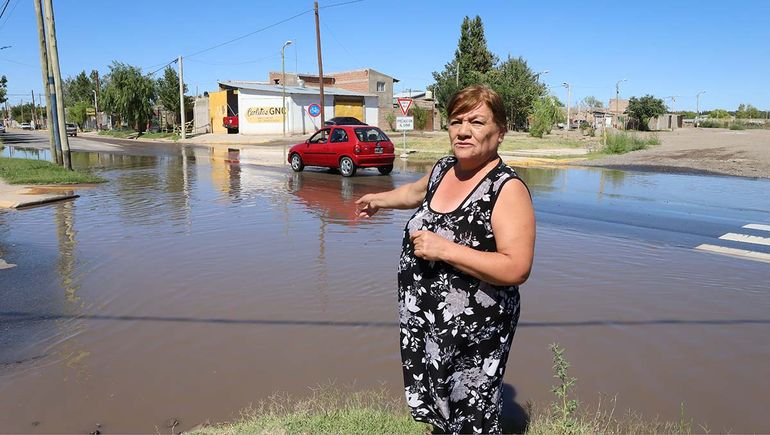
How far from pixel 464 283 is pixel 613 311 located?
12.0ft

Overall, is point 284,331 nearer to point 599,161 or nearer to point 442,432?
point 442,432

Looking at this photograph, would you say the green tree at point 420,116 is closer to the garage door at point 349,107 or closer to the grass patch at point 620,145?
the garage door at point 349,107

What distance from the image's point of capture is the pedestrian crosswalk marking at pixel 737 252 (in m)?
7.66

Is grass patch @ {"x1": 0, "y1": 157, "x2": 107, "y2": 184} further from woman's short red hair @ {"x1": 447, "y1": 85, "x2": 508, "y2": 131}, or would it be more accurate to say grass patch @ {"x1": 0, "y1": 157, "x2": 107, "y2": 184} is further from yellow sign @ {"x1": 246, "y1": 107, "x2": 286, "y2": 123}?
yellow sign @ {"x1": 246, "y1": 107, "x2": 286, "y2": 123}

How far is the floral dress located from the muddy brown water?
1457mm

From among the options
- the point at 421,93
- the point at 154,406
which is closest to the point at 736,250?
the point at 154,406

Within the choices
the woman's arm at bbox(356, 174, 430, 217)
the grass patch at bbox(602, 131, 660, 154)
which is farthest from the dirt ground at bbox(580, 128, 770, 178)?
the woman's arm at bbox(356, 174, 430, 217)

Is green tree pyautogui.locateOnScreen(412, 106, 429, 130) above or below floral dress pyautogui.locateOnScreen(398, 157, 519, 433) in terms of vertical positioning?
above

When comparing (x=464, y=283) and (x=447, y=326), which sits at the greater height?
(x=464, y=283)

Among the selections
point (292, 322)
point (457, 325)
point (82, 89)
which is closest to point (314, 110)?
point (292, 322)

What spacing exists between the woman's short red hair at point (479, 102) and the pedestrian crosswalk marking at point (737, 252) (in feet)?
21.7

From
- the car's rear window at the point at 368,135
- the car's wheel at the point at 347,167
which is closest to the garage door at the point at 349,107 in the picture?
the car's rear window at the point at 368,135

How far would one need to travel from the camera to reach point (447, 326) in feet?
7.95

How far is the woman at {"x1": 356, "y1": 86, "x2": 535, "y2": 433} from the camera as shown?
2.27m
